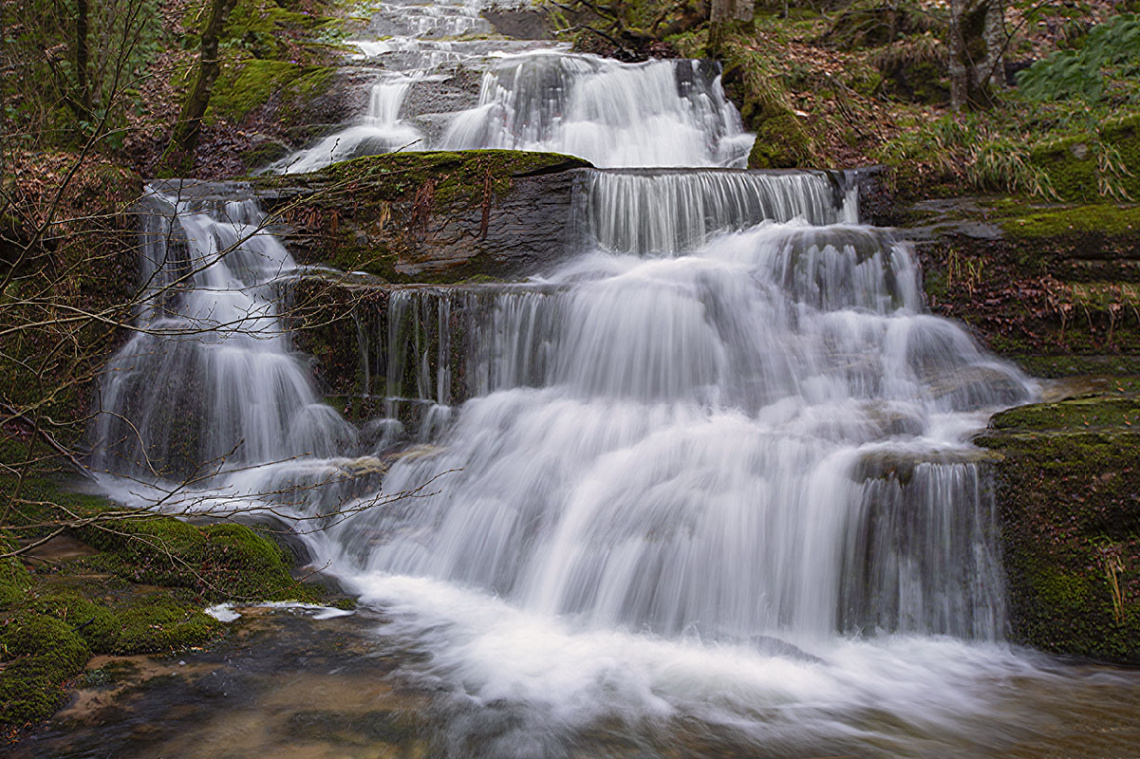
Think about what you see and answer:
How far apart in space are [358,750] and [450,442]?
164 inches

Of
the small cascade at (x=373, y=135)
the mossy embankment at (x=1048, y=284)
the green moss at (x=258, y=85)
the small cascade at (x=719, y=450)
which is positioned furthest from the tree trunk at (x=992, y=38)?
the green moss at (x=258, y=85)

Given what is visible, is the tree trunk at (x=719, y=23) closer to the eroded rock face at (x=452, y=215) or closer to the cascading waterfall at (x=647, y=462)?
the cascading waterfall at (x=647, y=462)

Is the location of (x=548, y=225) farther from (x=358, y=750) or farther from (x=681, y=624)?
(x=358, y=750)

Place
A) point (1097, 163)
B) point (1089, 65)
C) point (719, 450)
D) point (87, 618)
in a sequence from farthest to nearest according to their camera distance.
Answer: point (1089, 65)
point (1097, 163)
point (719, 450)
point (87, 618)

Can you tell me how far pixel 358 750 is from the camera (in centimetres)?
347

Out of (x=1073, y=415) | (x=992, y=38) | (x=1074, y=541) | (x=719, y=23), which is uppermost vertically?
(x=719, y=23)

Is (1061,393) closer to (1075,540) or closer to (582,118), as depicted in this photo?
(1075,540)

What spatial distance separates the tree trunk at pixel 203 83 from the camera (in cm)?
1194

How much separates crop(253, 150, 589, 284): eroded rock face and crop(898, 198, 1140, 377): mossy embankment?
13.9 feet

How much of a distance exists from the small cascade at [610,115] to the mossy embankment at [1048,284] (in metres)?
4.90

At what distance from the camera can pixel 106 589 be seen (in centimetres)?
485

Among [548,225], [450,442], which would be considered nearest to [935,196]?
[548,225]

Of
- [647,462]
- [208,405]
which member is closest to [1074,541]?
[647,462]

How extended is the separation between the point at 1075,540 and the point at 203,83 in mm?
13324
